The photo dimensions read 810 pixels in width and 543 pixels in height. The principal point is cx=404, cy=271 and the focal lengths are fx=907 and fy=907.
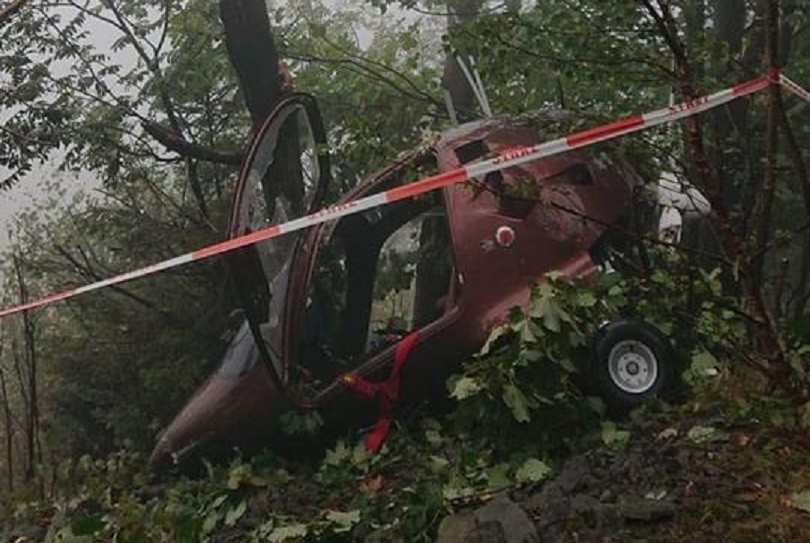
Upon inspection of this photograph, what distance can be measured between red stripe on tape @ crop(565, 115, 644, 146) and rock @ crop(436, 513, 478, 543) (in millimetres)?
1656

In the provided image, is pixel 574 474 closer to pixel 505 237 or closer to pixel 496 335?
pixel 496 335

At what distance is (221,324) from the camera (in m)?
7.50

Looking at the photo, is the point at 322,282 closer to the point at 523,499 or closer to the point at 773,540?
the point at 523,499

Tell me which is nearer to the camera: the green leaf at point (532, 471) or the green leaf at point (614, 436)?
the green leaf at point (532, 471)

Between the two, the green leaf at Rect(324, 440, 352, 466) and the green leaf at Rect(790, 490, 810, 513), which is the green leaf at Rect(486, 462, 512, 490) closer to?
the green leaf at Rect(790, 490, 810, 513)

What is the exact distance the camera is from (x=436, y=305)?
641cm

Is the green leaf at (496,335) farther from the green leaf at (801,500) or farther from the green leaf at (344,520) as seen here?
the green leaf at (801,500)

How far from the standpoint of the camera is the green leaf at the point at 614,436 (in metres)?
3.93

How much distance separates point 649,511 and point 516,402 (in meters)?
1.03

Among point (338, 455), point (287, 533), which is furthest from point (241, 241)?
point (287, 533)

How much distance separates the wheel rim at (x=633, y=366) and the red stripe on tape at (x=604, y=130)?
114 cm

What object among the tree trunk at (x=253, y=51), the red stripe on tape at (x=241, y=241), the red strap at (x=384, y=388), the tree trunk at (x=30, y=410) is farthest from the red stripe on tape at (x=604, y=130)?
the tree trunk at (x=30, y=410)

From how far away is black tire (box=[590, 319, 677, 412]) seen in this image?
4516mm

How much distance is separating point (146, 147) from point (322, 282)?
10.1 feet
